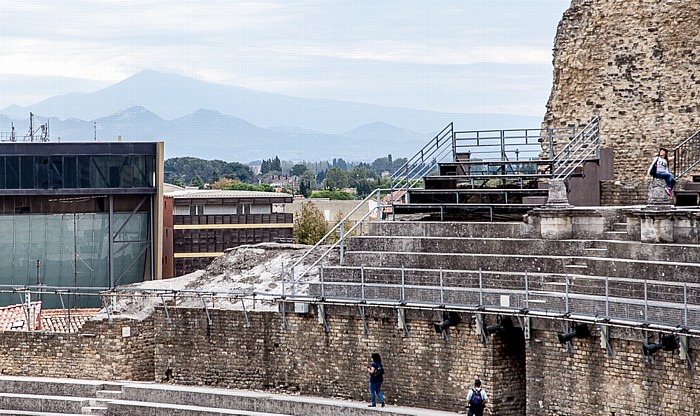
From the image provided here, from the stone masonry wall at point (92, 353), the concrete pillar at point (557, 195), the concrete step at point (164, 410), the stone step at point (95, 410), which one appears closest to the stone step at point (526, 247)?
the concrete pillar at point (557, 195)

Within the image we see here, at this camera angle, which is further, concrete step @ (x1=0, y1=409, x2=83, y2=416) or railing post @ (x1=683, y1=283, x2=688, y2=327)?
concrete step @ (x1=0, y1=409, x2=83, y2=416)

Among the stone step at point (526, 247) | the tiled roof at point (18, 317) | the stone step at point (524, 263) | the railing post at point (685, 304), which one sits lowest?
the tiled roof at point (18, 317)

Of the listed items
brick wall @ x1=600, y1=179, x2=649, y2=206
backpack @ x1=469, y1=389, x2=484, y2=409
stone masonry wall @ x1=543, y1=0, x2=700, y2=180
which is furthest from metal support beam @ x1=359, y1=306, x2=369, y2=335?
stone masonry wall @ x1=543, y1=0, x2=700, y2=180

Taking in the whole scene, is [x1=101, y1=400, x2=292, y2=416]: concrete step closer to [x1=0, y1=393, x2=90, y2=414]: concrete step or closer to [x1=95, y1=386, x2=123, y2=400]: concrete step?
[x1=95, y1=386, x2=123, y2=400]: concrete step

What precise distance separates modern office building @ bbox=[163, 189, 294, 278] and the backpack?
38060 mm

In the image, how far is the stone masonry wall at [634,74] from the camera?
2931 centimetres

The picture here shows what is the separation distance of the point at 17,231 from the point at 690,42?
28.5 m

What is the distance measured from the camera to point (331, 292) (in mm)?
26734

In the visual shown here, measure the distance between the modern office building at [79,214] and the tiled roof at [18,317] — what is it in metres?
11.6

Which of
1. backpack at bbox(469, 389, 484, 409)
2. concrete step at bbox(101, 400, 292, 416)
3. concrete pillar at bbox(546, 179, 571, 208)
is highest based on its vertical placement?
concrete pillar at bbox(546, 179, 571, 208)

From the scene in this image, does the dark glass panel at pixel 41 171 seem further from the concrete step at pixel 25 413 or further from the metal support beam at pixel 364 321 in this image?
the metal support beam at pixel 364 321

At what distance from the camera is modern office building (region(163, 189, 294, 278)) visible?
61562mm

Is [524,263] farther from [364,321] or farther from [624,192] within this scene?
[624,192]

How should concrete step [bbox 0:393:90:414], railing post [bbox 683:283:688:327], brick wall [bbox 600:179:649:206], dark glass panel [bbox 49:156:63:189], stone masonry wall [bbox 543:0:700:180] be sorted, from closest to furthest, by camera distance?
railing post [bbox 683:283:688:327], concrete step [bbox 0:393:90:414], stone masonry wall [bbox 543:0:700:180], brick wall [bbox 600:179:649:206], dark glass panel [bbox 49:156:63:189]
